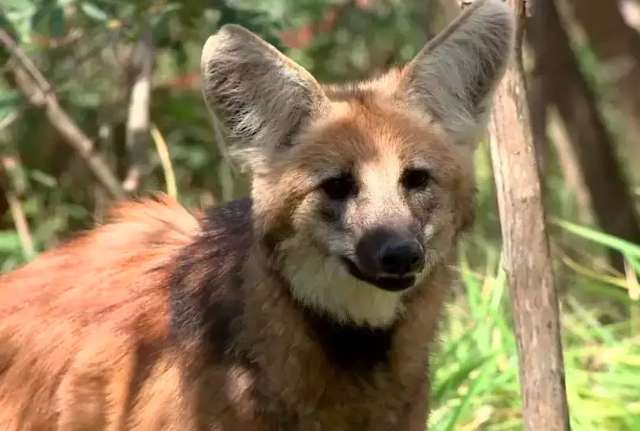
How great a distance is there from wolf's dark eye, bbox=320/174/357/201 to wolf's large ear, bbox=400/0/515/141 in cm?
33

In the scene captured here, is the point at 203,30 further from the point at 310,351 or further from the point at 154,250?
the point at 310,351

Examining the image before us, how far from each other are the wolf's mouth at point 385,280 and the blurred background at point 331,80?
127 cm

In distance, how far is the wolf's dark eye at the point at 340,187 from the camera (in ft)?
8.09

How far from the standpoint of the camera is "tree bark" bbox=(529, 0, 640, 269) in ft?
18.1

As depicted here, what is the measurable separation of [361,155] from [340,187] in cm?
8

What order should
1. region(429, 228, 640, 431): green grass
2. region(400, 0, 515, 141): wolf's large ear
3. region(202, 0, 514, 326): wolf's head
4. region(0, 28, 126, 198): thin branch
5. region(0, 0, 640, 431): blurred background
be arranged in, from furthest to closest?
region(0, 28, 126, 198): thin branch → region(0, 0, 640, 431): blurred background → region(429, 228, 640, 431): green grass → region(400, 0, 515, 141): wolf's large ear → region(202, 0, 514, 326): wolf's head

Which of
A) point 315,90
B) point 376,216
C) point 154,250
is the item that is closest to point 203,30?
point 154,250

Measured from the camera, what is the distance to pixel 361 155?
248 cm

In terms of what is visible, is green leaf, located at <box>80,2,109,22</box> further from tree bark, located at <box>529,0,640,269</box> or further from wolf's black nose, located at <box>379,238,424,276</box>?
tree bark, located at <box>529,0,640,269</box>

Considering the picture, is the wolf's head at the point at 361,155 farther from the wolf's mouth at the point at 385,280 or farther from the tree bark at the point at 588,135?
the tree bark at the point at 588,135

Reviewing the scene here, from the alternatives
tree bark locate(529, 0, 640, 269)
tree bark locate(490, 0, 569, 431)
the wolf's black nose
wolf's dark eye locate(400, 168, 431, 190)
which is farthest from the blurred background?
the wolf's black nose

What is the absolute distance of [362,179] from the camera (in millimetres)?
2455

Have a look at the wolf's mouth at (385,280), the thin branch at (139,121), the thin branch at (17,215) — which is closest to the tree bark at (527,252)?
the wolf's mouth at (385,280)

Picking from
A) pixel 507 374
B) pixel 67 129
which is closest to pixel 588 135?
pixel 507 374
